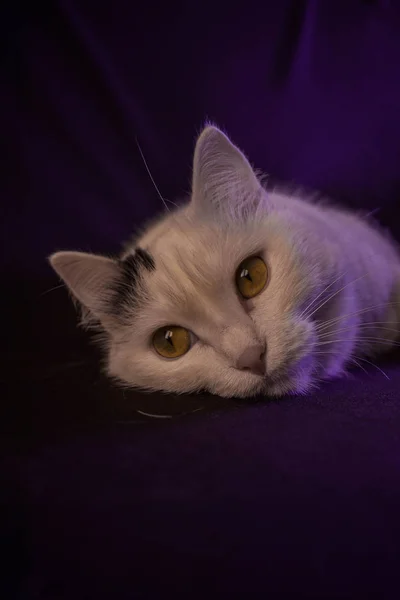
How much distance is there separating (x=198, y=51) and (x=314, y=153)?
66 centimetres

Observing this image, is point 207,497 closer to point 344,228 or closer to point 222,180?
point 222,180

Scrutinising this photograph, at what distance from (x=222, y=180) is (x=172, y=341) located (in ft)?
1.59

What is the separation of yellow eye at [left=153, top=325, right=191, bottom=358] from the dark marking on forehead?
142 mm

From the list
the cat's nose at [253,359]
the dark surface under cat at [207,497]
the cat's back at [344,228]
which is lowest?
the dark surface under cat at [207,497]

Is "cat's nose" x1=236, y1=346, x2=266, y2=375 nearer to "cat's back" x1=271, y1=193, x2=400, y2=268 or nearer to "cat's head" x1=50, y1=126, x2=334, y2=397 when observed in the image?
"cat's head" x1=50, y1=126, x2=334, y2=397

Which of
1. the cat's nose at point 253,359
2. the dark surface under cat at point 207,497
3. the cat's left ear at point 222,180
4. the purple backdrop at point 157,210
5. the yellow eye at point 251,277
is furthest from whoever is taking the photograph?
the cat's left ear at point 222,180

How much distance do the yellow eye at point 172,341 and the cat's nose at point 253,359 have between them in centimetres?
23

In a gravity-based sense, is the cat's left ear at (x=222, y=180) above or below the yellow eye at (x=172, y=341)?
above

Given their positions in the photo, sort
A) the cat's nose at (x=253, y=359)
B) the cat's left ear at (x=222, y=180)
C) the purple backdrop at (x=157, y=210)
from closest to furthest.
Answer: the purple backdrop at (x=157, y=210) → the cat's nose at (x=253, y=359) → the cat's left ear at (x=222, y=180)

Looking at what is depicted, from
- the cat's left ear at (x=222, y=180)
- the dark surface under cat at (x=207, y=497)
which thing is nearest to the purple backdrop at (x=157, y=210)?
the dark surface under cat at (x=207, y=497)

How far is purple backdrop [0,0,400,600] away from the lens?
827 millimetres

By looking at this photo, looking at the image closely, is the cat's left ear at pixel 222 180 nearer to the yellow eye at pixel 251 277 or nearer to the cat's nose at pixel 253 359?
the yellow eye at pixel 251 277

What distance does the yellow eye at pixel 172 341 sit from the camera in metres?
1.34

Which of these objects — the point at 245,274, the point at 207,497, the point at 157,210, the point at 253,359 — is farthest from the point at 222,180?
the point at 207,497
